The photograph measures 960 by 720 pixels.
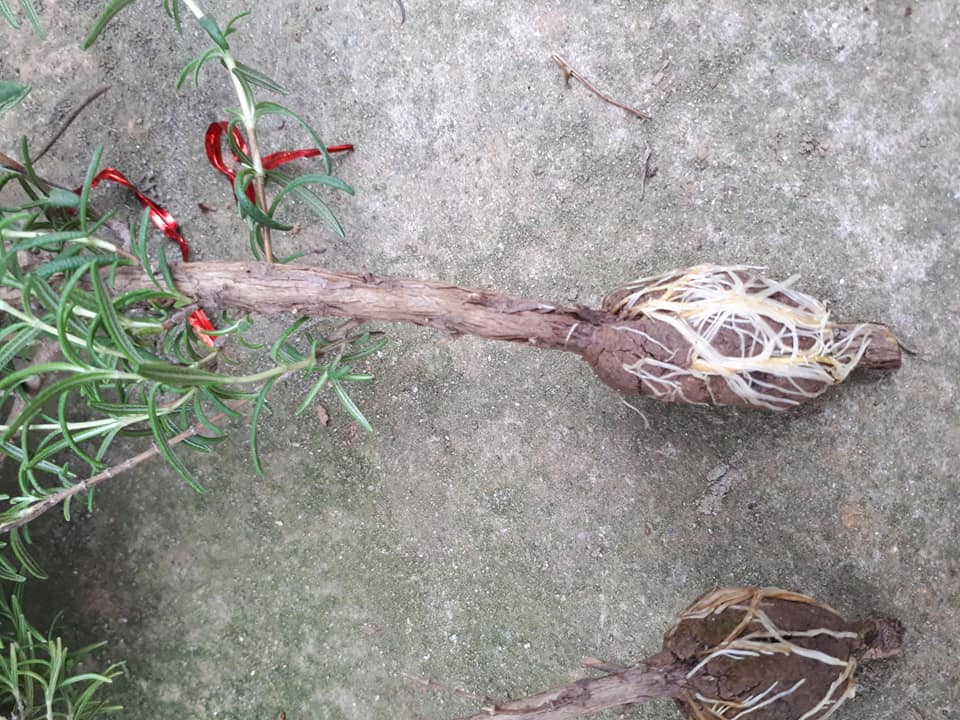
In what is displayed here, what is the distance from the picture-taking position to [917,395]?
62.8 inches

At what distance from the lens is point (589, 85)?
1.74 meters

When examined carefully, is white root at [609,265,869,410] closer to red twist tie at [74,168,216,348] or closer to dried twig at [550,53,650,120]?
dried twig at [550,53,650,120]

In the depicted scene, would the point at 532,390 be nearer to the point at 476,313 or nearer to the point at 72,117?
the point at 476,313

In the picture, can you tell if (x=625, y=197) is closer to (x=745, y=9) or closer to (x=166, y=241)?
(x=745, y=9)

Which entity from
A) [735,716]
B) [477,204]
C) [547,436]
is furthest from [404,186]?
[735,716]

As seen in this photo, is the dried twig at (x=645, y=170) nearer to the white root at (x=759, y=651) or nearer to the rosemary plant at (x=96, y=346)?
the rosemary plant at (x=96, y=346)

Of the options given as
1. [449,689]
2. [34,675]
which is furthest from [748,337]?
[34,675]

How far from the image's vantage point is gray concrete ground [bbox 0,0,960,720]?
1610 mm

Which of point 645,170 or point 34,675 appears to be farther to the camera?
point 645,170

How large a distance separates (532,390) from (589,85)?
693 millimetres

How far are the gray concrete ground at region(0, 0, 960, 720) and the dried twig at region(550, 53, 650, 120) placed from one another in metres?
0.02

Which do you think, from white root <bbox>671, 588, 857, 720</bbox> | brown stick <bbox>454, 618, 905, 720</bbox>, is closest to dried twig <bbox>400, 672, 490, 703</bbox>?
brown stick <bbox>454, 618, 905, 720</bbox>

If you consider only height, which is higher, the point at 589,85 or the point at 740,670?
the point at 589,85

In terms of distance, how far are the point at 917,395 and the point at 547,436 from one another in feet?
2.52
